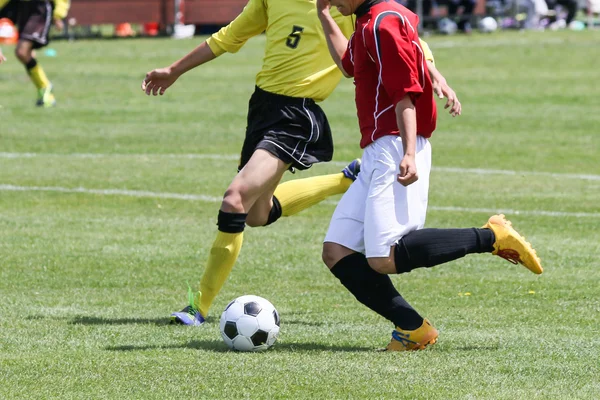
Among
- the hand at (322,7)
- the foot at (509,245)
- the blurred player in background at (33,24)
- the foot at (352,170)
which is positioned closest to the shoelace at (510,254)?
the foot at (509,245)

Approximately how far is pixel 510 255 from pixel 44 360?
7.98ft

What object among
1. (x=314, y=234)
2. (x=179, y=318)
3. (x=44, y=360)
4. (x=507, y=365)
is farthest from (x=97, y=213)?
(x=507, y=365)

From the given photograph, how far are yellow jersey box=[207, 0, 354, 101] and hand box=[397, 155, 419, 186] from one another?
1.81m

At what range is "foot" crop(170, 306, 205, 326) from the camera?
7016 mm

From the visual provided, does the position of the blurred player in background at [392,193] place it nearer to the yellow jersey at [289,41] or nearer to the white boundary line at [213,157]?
the yellow jersey at [289,41]

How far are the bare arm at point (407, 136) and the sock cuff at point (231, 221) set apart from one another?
145cm

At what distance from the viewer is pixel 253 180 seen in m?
7.09

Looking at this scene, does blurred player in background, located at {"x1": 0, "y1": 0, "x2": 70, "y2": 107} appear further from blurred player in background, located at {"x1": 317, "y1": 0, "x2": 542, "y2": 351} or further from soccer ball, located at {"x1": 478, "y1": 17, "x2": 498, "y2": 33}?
soccer ball, located at {"x1": 478, "y1": 17, "x2": 498, "y2": 33}

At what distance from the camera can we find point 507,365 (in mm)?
5848

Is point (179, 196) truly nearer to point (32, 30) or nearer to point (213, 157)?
point (213, 157)

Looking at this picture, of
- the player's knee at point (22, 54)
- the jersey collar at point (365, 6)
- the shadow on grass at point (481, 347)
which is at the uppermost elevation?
the jersey collar at point (365, 6)

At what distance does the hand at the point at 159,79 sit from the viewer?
7379mm

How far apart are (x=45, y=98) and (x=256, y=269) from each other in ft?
40.5

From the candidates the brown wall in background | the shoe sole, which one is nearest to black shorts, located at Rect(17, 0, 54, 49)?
the shoe sole
